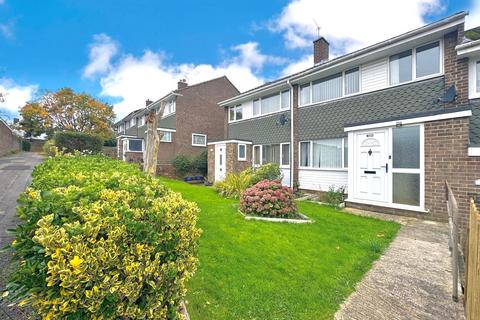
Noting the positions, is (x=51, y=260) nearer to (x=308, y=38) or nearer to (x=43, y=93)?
(x=308, y=38)

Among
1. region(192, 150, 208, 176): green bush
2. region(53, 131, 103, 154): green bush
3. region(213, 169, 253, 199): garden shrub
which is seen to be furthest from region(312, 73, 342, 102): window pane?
region(53, 131, 103, 154): green bush

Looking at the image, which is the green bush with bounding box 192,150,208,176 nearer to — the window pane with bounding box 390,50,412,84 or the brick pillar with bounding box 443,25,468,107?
the window pane with bounding box 390,50,412,84

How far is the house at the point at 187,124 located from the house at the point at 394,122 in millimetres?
10997

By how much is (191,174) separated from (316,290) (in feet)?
53.0

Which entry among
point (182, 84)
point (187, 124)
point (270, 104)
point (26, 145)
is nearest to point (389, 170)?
point (270, 104)

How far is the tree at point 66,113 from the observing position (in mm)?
34375

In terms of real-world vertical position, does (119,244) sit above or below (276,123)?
below

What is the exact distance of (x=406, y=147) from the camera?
24.9 ft

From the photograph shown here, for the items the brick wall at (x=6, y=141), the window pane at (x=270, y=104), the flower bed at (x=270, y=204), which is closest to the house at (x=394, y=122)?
the window pane at (x=270, y=104)

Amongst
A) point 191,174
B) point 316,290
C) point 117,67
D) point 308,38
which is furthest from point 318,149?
point 117,67

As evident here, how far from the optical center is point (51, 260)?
163 centimetres

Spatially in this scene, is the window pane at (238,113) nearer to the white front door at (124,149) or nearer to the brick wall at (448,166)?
the brick wall at (448,166)

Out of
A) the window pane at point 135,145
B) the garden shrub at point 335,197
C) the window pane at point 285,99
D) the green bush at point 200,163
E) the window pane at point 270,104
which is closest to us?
the garden shrub at point 335,197

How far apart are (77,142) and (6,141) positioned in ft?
51.3
